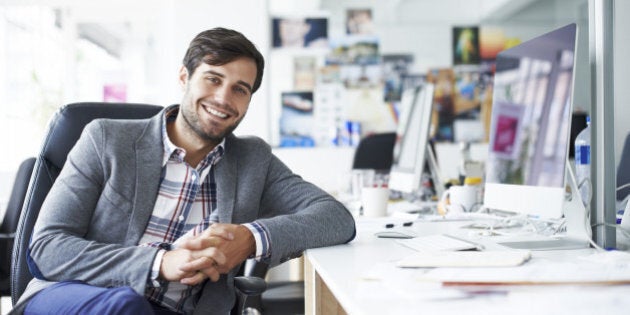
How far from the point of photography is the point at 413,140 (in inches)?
93.8

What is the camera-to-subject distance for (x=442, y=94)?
14.3ft

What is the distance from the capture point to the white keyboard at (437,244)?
1.24 metres

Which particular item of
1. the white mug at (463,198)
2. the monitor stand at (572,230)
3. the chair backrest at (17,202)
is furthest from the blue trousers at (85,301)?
the chair backrest at (17,202)

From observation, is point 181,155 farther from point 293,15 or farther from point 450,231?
point 293,15

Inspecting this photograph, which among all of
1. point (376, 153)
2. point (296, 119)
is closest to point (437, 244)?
point (376, 153)

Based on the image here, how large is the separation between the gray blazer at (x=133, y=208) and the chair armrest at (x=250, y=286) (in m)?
0.06

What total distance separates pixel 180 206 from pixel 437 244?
0.65m

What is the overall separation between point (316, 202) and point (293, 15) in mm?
2852

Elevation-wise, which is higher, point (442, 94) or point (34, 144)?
point (442, 94)

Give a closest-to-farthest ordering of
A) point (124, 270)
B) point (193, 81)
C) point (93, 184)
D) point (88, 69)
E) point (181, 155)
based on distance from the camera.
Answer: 1. point (124, 270)
2. point (93, 184)
3. point (181, 155)
4. point (193, 81)
5. point (88, 69)

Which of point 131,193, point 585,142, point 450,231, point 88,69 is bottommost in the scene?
point 450,231

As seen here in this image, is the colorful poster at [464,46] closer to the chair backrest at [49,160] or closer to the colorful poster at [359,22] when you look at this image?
the colorful poster at [359,22]

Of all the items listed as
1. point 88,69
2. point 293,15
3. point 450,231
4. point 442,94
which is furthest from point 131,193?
point 88,69

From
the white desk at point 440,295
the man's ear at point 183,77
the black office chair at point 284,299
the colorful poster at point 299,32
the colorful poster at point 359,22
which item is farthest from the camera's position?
the colorful poster at point 359,22
